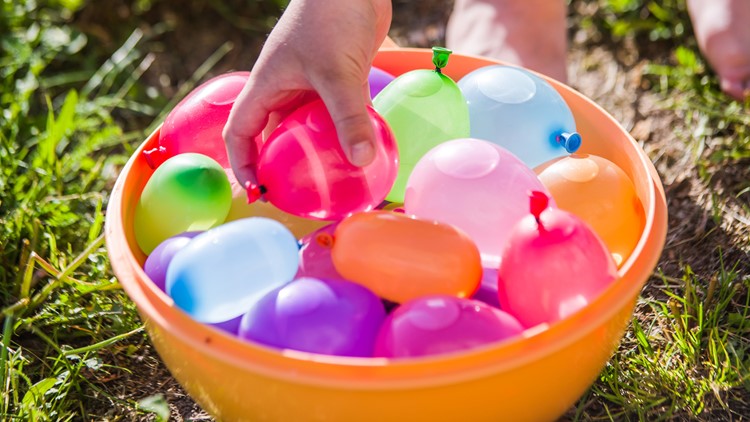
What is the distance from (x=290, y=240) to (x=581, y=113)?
0.59m

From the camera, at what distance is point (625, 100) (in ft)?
5.54

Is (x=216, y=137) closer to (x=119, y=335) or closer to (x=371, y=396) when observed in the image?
(x=119, y=335)

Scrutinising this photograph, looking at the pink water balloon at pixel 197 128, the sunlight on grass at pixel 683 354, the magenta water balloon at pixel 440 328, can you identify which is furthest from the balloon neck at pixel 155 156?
the sunlight on grass at pixel 683 354

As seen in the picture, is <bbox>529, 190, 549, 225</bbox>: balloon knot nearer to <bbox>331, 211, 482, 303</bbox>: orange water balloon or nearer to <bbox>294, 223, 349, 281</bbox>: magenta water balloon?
<bbox>331, 211, 482, 303</bbox>: orange water balloon

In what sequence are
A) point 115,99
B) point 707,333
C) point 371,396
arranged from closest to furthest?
1. point 371,396
2. point 707,333
3. point 115,99

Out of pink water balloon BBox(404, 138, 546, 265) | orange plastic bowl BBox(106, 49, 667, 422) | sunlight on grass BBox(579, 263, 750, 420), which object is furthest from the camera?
sunlight on grass BBox(579, 263, 750, 420)

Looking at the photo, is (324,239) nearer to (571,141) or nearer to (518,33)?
(571,141)

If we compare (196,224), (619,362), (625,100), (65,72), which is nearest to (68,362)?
(196,224)

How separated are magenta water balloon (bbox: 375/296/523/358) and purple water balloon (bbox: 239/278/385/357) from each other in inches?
1.1

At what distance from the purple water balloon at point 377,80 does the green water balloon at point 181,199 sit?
307 mm

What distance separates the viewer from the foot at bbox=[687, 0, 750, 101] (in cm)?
154

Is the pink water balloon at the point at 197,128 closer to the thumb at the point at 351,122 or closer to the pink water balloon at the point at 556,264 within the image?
the thumb at the point at 351,122

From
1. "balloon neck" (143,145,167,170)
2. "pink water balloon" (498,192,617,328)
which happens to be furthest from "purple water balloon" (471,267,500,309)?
"balloon neck" (143,145,167,170)

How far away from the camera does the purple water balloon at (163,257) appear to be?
0.97 m
